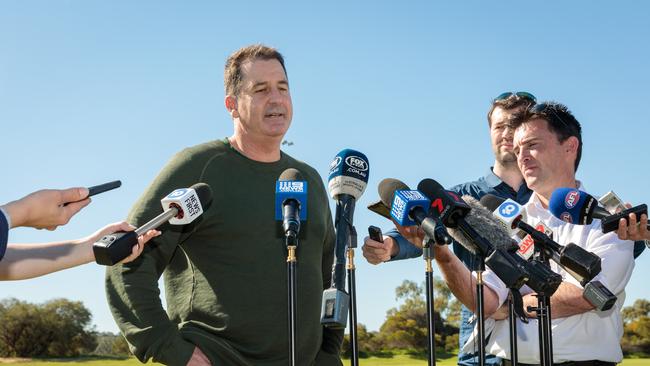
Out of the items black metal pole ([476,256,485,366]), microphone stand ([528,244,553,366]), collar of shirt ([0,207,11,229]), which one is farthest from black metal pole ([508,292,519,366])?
collar of shirt ([0,207,11,229])

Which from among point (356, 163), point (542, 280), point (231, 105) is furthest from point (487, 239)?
point (231, 105)

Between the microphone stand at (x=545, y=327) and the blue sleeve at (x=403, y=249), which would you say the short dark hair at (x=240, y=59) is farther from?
the microphone stand at (x=545, y=327)

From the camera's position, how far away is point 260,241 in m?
4.95

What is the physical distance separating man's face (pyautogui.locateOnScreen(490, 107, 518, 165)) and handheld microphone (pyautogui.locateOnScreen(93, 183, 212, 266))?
11.4 feet

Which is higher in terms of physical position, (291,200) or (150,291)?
(291,200)

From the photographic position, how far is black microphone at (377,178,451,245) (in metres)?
3.67

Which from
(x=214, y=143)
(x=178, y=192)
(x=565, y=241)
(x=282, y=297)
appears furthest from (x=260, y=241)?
(x=565, y=241)

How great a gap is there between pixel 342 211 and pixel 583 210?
162cm

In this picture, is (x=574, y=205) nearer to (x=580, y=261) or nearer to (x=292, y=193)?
(x=580, y=261)

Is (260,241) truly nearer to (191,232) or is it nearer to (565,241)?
(191,232)

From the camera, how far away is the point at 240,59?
18.2 ft

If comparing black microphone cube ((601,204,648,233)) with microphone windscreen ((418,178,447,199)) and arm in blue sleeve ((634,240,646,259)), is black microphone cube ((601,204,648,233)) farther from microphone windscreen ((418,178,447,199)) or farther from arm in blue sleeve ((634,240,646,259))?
microphone windscreen ((418,178,447,199))

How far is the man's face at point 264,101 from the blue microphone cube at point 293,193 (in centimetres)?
136

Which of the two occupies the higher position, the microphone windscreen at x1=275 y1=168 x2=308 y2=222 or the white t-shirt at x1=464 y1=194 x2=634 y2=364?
the microphone windscreen at x1=275 y1=168 x2=308 y2=222
